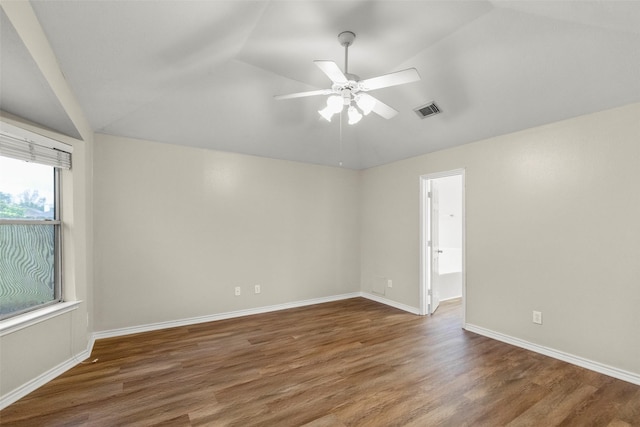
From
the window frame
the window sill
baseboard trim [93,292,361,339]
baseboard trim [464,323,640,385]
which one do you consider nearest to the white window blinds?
the window frame

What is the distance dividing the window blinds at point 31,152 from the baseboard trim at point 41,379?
5.67 ft

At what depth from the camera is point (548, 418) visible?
199 cm

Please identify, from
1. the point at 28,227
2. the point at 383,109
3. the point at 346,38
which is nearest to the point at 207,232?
the point at 28,227

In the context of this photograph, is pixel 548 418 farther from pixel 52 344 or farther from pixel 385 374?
pixel 52 344

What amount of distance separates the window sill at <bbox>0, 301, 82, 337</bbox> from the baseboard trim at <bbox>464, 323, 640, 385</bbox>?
4255 mm

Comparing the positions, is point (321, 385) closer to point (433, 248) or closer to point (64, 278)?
point (64, 278)

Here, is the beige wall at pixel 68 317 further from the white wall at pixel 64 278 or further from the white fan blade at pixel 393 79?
the white fan blade at pixel 393 79

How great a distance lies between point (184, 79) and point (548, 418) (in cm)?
403

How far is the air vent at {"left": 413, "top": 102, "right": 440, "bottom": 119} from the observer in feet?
10.8

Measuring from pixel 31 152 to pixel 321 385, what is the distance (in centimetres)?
298

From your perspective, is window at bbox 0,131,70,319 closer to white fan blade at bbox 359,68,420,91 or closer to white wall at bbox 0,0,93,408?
white wall at bbox 0,0,93,408

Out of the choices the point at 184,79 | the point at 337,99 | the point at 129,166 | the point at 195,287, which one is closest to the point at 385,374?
the point at 337,99

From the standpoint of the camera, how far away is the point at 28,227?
2.44m

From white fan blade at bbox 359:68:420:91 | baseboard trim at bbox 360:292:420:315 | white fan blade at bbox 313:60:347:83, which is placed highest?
white fan blade at bbox 313:60:347:83
